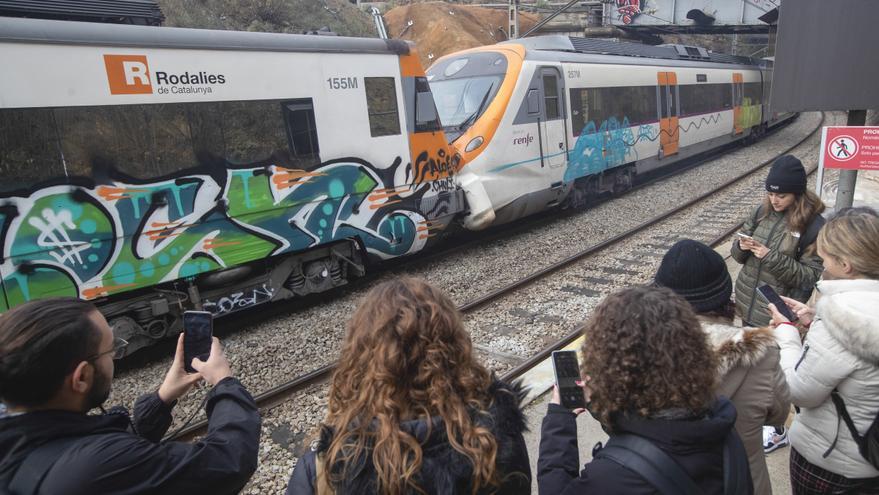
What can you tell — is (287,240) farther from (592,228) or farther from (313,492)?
(592,228)

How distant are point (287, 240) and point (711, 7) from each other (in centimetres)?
2912

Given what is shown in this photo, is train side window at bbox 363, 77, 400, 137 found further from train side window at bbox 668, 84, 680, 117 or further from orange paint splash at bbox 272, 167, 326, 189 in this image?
train side window at bbox 668, 84, 680, 117

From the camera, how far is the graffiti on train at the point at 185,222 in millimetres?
4863

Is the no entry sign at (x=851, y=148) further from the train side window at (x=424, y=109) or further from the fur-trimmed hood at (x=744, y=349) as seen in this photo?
the train side window at (x=424, y=109)

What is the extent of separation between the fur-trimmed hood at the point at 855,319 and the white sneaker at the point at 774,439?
64.2 inches

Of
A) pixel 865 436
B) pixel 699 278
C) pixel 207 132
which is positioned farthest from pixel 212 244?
pixel 865 436

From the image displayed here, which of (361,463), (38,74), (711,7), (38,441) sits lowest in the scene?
(361,463)

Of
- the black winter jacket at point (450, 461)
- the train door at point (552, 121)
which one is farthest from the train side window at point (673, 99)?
the black winter jacket at point (450, 461)

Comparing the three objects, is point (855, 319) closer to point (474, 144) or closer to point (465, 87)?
point (474, 144)

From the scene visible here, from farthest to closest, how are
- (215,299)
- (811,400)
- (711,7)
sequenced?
(711,7) < (215,299) < (811,400)

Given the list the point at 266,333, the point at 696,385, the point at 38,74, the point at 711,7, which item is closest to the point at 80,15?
the point at 38,74

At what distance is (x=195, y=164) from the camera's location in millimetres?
5777

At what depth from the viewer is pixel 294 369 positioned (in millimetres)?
5570

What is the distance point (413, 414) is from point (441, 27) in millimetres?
34605
